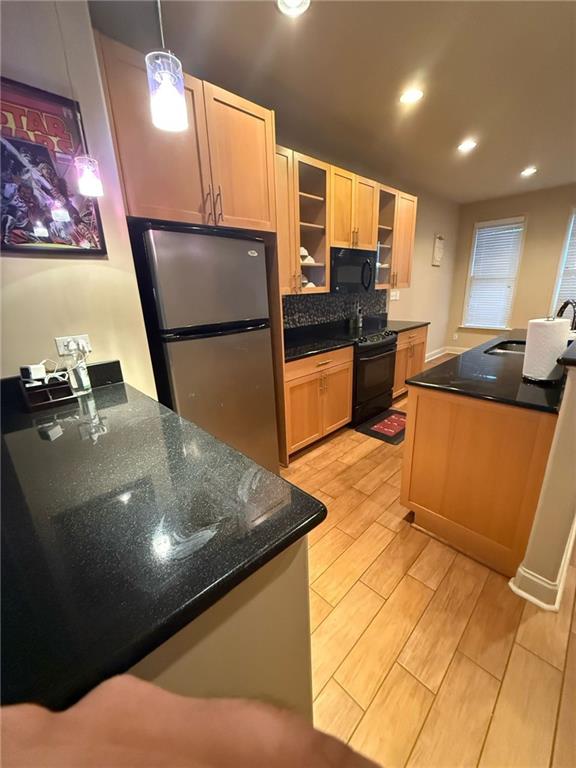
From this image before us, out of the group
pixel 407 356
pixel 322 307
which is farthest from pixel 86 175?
pixel 407 356

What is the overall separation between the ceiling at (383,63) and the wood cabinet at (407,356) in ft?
6.16

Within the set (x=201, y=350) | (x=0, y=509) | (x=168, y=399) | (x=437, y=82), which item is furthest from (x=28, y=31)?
(x=437, y=82)

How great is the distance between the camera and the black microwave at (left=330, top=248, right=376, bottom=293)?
269cm

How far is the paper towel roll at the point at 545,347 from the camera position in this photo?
1.28 metres

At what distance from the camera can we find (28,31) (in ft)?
3.39

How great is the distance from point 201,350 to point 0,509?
1.12m

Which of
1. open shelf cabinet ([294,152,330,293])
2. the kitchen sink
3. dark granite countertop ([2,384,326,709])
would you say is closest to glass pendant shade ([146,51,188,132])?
dark granite countertop ([2,384,326,709])

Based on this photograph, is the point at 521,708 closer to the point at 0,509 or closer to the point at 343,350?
the point at 0,509

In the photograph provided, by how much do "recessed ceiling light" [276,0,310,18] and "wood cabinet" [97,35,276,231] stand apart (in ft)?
1.28

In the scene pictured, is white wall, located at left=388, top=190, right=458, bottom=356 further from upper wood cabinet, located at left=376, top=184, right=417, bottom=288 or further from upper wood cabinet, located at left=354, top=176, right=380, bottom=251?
upper wood cabinet, located at left=354, top=176, right=380, bottom=251

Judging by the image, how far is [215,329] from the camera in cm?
169

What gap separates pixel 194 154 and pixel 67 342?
3.65ft

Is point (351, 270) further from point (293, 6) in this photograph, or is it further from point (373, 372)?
point (293, 6)

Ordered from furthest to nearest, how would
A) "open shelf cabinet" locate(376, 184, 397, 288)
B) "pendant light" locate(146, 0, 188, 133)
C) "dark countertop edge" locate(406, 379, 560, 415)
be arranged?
"open shelf cabinet" locate(376, 184, 397, 288), "dark countertop edge" locate(406, 379, 560, 415), "pendant light" locate(146, 0, 188, 133)
